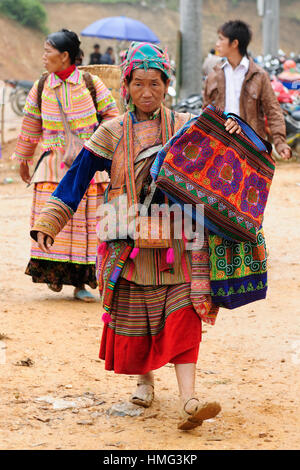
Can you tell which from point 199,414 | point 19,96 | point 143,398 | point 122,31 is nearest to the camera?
point 199,414

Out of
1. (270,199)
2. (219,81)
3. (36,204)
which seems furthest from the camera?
(270,199)

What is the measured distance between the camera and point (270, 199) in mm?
11945

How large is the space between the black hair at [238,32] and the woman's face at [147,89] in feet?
10.8

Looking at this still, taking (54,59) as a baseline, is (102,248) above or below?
below

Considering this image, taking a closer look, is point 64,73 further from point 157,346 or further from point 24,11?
point 24,11

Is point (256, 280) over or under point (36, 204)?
under

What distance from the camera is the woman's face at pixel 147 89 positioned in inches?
155

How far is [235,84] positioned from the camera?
7.10 m

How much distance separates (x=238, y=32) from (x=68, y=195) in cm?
355

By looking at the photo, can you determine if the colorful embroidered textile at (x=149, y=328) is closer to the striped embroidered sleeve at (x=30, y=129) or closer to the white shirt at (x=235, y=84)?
the striped embroidered sleeve at (x=30, y=129)

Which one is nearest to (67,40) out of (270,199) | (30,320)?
(30,320)

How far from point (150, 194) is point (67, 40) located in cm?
271

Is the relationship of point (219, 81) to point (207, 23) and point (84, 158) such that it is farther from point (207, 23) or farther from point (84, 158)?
point (207, 23)

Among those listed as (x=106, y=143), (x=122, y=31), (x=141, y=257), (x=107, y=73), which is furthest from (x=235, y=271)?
(x=122, y=31)
